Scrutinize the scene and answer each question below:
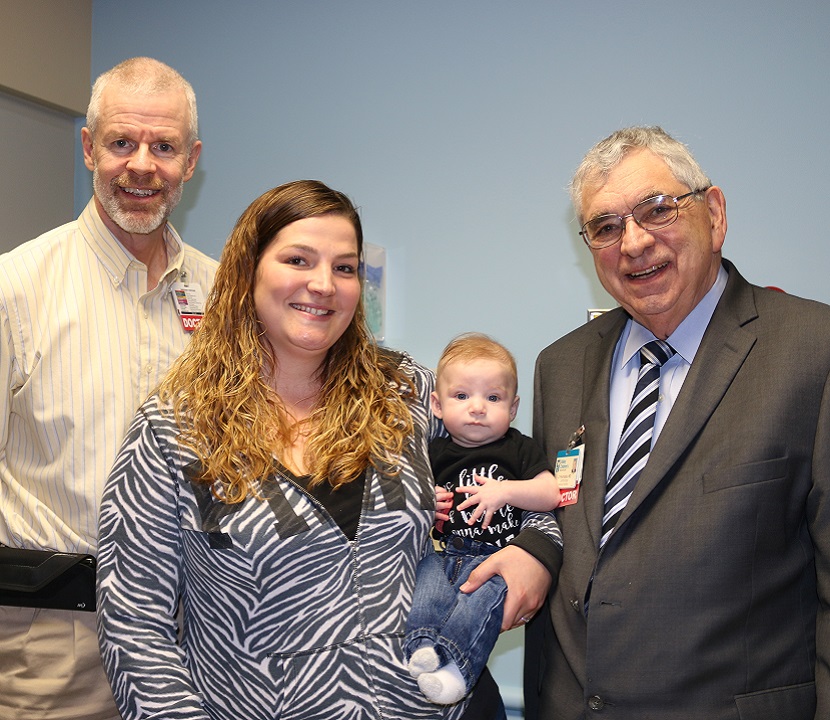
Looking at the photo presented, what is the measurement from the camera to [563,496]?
2143mm

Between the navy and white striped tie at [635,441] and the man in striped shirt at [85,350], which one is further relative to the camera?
the man in striped shirt at [85,350]

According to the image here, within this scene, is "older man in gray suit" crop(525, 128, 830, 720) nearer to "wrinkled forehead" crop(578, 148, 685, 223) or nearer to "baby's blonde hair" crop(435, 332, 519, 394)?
"wrinkled forehead" crop(578, 148, 685, 223)

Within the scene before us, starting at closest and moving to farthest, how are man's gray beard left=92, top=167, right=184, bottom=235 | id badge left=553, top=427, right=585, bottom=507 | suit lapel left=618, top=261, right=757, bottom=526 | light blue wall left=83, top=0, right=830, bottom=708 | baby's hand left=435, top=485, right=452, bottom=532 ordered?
suit lapel left=618, top=261, right=757, bottom=526 → id badge left=553, top=427, right=585, bottom=507 → baby's hand left=435, top=485, right=452, bottom=532 → man's gray beard left=92, top=167, right=184, bottom=235 → light blue wall left=83, top=0, right=830, bottom=708

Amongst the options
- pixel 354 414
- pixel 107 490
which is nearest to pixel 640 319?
pixel 354 414

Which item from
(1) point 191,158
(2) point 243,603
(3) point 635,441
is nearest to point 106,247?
(1) point 191,158

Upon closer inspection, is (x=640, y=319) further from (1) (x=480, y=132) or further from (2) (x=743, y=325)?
(1) (x=480, y=132)

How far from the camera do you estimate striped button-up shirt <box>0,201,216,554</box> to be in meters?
2.32

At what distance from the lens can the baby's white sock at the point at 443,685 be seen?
1.79m

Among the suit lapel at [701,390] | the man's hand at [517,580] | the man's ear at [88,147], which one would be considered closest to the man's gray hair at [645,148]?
the suit lapel at [701,390]

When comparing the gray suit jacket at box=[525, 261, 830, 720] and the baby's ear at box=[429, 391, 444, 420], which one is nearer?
the gray suit jacket at box=[525, 261, 830, 720]

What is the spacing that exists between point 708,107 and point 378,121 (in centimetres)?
158

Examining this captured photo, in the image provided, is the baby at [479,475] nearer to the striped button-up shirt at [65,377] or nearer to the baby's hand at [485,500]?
the baby's hand at [485,500]

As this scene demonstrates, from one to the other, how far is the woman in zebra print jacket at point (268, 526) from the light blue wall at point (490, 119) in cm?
212

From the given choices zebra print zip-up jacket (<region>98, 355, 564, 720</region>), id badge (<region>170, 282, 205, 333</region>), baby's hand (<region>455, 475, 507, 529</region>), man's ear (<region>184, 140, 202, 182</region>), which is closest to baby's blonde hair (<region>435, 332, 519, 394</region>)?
baby's hand (<region>455, 475, 507, 529</region>)
